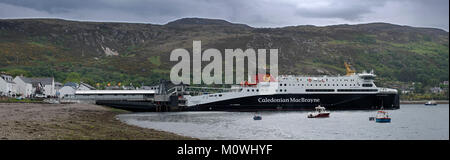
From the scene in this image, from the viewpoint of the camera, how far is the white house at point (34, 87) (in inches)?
2694

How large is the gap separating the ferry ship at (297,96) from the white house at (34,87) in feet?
87.4

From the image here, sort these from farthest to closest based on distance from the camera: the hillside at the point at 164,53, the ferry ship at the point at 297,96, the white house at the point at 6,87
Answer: the hillside at the point at 164,53 → the white house at the point at 6,87 → the ferry ship at the point at 297,96

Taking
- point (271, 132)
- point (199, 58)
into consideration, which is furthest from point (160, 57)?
point (271, 132)

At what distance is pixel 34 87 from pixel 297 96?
4274 centimetres

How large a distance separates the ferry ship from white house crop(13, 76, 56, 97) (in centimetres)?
2664

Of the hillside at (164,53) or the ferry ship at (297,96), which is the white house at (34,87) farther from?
the hillside at (164,53)

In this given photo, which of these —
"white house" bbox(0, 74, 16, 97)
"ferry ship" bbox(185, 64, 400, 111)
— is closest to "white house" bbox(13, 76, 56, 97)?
"white house" bbox(0, 74, 16, 97)

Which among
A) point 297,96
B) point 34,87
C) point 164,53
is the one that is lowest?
point 297,96

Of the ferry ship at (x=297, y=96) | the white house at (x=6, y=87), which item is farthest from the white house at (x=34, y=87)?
the ferry ship at (x=297, y=96)

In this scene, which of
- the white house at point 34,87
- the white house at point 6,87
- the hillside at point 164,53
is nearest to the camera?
the white house at point 6,87

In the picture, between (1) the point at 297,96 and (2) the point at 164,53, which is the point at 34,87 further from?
(2) the point at 164,53

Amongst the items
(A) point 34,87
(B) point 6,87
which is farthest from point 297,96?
(A) point 34,87

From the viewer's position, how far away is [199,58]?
152750mm

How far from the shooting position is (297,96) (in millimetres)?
59625
